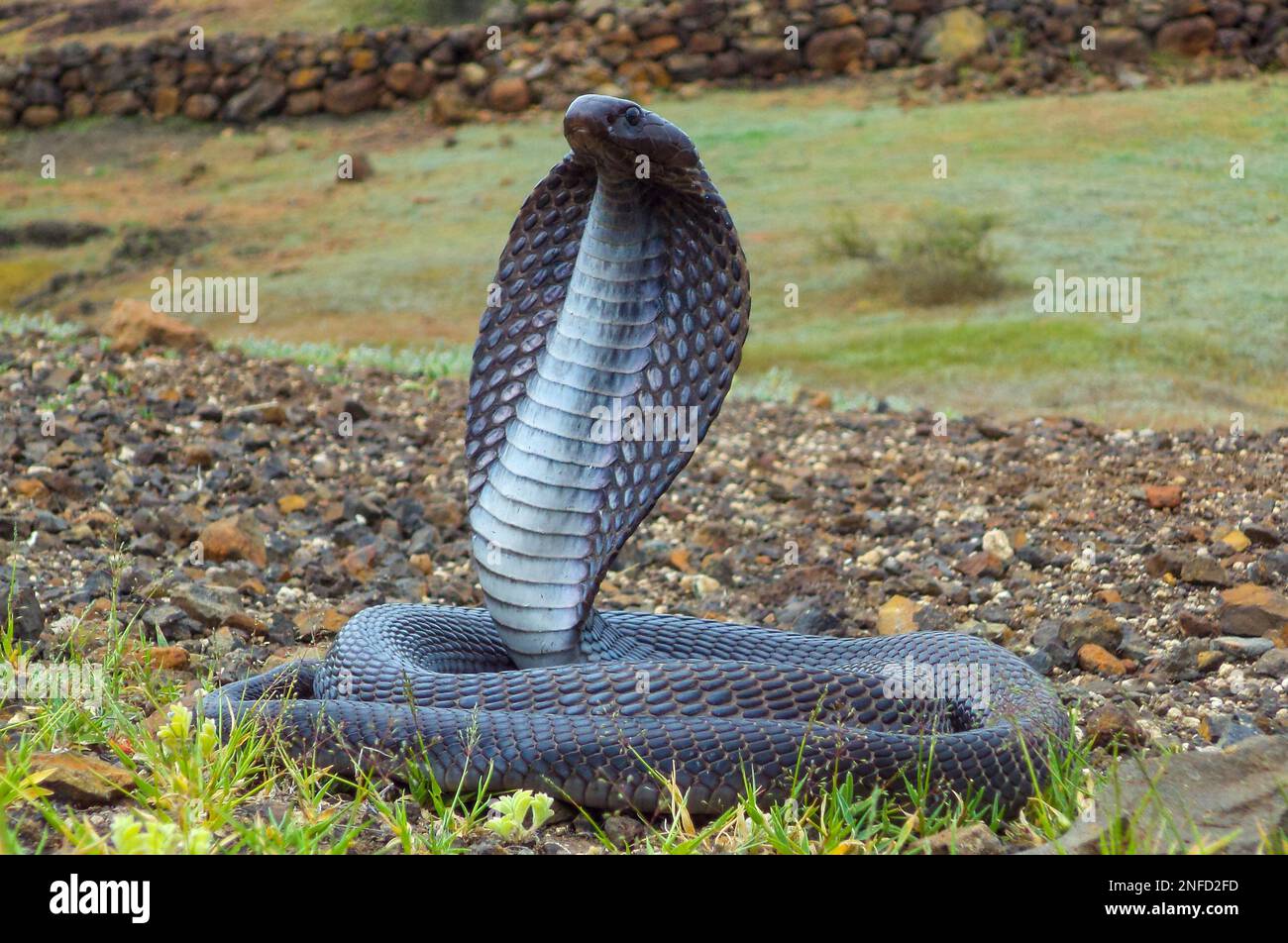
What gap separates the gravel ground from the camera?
5.62 meters

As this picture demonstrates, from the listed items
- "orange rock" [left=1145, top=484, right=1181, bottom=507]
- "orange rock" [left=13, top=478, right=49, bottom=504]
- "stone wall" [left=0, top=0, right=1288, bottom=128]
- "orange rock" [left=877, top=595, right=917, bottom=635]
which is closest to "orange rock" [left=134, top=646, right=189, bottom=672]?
"orange rock" [left=13, top=478, right=49, bottom=504]

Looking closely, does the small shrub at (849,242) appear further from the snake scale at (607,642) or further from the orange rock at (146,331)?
the snake scale at (607,642)

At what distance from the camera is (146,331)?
1160cm

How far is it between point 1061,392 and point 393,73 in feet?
53.9

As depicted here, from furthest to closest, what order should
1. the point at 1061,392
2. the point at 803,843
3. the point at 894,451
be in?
1. the point at 1061,392
2. the point at 894,451
3. the point at 803,843

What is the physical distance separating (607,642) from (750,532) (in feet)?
9.80

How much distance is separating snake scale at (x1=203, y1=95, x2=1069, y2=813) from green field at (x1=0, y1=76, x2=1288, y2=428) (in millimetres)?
6158

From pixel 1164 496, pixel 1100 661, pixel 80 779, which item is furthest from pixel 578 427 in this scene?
pixel 1164 496

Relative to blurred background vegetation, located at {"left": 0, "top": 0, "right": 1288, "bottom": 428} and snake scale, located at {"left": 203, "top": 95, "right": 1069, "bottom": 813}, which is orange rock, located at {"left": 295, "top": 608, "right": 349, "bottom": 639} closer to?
snake scale, located at {"left": 203, "top": 95, "right": 1069, "bottom": 813}

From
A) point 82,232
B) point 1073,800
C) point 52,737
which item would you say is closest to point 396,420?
point 52,737

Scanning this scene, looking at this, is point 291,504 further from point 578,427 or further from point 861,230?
point 861,230

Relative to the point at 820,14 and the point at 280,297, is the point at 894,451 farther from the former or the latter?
the point at 820,14

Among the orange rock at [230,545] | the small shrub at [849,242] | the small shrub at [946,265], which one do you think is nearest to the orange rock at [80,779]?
the orange rock at [230,545]

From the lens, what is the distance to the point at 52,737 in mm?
3836
